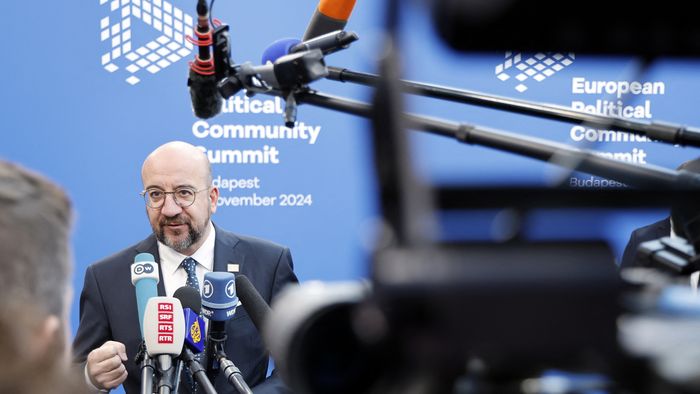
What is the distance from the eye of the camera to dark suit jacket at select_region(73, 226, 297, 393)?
2.47 metres

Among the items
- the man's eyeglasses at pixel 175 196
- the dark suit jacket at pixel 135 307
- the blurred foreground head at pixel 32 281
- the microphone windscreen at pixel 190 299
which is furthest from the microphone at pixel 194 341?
the man's eyeglasses at pixel 175 196

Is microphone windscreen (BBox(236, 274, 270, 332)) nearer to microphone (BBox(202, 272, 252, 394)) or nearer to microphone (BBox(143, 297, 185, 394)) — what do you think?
microphone (BBox(202, 272, 252, 394))

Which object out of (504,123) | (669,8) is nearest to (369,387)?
(669,8)

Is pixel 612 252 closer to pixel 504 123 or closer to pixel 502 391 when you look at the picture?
pixel 502 391

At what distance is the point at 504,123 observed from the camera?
3.24m

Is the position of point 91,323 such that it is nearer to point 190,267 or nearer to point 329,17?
point 190,267

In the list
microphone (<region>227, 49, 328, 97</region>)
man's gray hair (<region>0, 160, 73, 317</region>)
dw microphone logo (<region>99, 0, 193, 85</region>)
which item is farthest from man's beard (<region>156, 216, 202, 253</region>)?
man's gray hair (<region>0, 160, 73, 317</region>)

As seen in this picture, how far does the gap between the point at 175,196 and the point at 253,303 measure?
1241 mm

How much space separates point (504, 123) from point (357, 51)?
681mm

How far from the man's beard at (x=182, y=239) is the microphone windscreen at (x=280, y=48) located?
5.65 feet

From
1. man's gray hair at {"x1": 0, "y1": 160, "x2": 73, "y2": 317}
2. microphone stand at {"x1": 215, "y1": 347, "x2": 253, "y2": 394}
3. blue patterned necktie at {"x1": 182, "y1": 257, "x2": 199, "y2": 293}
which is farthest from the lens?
blue patterned necktie at {"x1": 182, "y1": 257, "x2": 199, "y2": 293}

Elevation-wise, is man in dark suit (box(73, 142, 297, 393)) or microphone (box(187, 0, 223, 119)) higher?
microphone (box(187, 0, 223, 119))

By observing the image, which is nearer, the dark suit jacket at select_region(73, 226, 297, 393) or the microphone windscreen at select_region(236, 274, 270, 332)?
the microphone windscreen at select_region(236, 274, 270, 332)

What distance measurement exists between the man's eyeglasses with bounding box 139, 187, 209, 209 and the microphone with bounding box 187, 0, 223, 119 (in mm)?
1751
